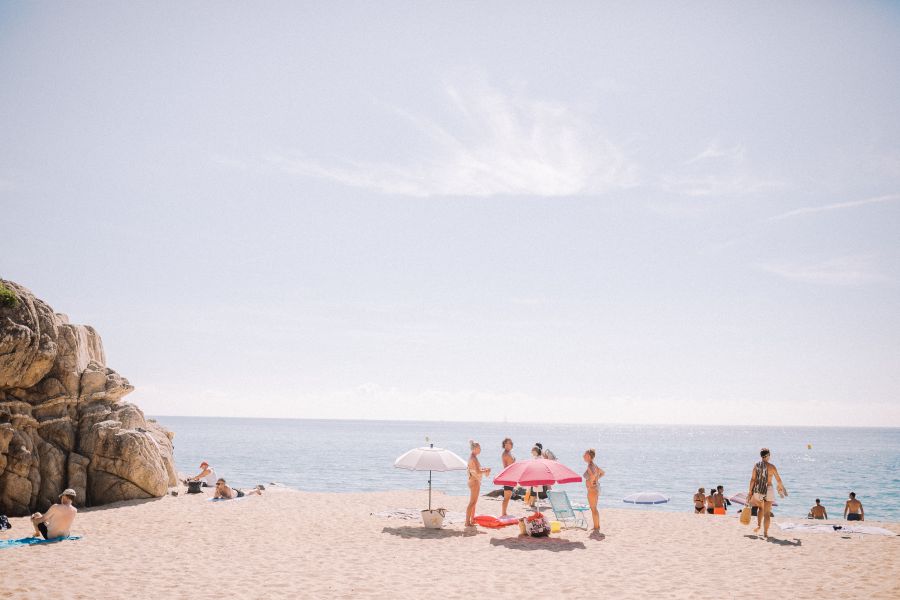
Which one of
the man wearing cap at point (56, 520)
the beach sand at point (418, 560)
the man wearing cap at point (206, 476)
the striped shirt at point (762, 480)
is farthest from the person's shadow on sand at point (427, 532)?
the man wearing cap at point (206, 476)

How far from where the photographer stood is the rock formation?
55.6 feet

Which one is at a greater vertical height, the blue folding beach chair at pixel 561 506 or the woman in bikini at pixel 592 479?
the woman in bikini at pixel 592 479

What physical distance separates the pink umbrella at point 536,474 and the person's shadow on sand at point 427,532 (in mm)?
1751

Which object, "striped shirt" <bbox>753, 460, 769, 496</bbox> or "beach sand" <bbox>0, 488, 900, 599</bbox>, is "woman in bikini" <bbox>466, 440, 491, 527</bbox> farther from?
"striped shirt" <bbox>753, 460, 769, 496</bbox>

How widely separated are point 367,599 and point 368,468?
48990mm

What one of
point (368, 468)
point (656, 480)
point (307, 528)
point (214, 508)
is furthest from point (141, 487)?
point (656, 480)

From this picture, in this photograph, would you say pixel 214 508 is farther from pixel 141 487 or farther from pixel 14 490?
pixel 14 490

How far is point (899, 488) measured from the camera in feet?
148

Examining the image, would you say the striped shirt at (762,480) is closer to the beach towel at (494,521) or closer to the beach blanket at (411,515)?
the beach towel at (494,521)

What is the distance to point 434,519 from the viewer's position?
1486cm

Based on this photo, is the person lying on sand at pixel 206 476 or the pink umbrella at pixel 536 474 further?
the person lying on sand at pixel 206 476

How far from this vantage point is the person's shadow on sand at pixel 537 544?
41.6 feet

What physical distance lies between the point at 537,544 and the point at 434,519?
9.86ft

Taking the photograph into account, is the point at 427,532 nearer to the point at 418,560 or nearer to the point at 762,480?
the point at 418,560
